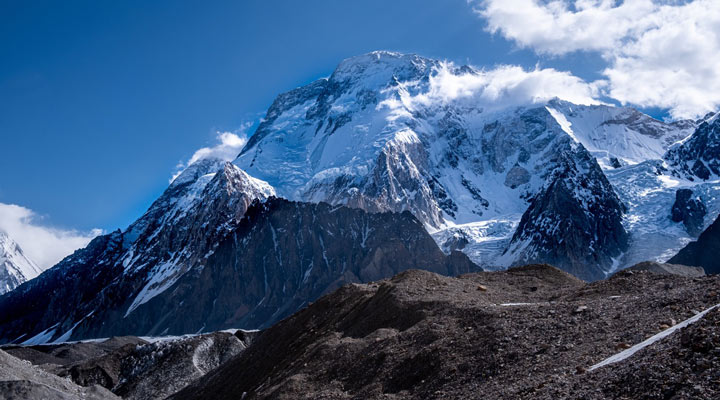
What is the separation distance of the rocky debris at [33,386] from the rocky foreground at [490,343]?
31 centimetres

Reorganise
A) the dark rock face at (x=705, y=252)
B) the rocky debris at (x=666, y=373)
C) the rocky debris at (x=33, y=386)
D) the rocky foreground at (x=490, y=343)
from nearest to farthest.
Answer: the rocky debris at (x=666, y=373)
the rocky foreground at (x=490, y=343)
the rocky debris at (x=33, y=386)
the dark rock face at (x=705, y=252)

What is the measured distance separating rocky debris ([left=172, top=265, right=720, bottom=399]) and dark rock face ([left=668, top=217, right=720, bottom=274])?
538ft

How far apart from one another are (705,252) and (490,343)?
18706cm

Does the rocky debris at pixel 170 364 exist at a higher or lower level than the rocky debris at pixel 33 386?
lower

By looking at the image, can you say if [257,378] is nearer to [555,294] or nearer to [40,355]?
[555,294]

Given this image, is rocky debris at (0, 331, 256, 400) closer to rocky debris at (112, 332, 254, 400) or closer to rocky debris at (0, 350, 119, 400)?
rocky debris at (112, 332, 254, 400)

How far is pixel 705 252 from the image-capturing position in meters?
191

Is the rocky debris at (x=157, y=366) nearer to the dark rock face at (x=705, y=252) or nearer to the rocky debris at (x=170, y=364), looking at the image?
the rocky debris at (x=170, y=364)

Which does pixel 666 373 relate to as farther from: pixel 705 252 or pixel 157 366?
pixel 705 252

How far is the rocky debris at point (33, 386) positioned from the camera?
89.4 ft

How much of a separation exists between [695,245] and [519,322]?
624 ft

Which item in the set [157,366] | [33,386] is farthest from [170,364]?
[33,386]

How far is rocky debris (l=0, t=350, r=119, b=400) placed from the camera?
89.4 feet

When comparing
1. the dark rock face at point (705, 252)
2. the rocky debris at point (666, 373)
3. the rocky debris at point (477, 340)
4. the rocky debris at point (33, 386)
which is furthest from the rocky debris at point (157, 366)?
the dark rock face at point (705, 252)
